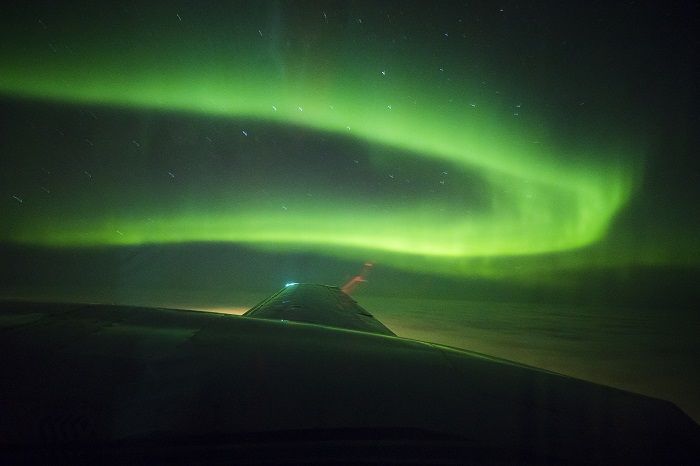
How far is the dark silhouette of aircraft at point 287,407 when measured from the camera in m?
1.17

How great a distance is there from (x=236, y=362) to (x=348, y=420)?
68 cm

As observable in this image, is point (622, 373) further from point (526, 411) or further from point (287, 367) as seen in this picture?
point (287, 367)

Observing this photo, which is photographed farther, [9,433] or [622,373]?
[622,373]

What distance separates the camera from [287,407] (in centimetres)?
141

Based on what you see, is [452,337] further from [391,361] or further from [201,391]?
[201,391]

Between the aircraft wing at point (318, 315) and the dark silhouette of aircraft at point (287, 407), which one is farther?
the aircraft wing at point (318, 315)

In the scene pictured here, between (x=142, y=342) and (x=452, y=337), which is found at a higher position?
(x=142, y=342)

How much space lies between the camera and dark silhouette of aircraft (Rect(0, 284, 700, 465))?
117 centimetres

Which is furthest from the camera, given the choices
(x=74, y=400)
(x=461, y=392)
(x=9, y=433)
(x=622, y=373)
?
(x=622, y=373)

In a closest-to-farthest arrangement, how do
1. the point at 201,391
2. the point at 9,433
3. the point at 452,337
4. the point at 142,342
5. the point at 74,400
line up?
1. the point at 9,433
2. the point at 74,400
3. the point at 201,391
4. the point at 142,342
5. the point at 452,337

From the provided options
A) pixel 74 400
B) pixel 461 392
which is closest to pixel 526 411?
pixel 461 392

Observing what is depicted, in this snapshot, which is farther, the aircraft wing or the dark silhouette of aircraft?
the aircraft wing

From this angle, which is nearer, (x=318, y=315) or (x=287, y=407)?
(x=287, y=407)

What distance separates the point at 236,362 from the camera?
1.79m
